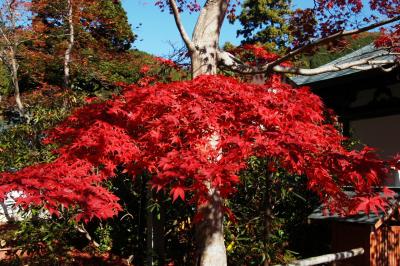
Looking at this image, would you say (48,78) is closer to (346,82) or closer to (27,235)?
(27,235)

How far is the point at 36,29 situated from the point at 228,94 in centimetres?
1216

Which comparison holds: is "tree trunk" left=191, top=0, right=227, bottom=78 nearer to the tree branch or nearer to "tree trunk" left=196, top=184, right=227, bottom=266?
the tree branch

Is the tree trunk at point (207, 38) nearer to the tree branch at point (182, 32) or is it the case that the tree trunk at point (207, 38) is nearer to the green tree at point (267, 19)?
the tree branch at point (182, 32)

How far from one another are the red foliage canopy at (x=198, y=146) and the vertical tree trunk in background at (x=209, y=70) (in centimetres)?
83

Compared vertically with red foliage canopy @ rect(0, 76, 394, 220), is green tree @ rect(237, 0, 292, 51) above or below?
above

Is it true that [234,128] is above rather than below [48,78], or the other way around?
below

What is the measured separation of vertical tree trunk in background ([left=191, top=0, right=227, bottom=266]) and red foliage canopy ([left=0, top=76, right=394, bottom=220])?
83cm

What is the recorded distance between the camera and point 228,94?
4.37 m

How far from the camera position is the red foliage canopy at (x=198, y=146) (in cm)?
355

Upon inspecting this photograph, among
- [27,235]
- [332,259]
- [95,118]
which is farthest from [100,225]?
[332,259]

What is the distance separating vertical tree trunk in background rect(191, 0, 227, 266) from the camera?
16.1 feet

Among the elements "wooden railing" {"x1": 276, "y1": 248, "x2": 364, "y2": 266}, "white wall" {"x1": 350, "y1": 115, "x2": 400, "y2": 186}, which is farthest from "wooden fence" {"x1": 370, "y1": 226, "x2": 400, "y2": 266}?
"white wall" {"x1": 350, "y1": 115, "x2": 400, "y2": 186}

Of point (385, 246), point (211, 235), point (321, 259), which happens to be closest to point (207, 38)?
point (211, 235)

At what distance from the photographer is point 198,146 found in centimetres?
397
